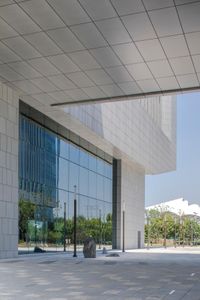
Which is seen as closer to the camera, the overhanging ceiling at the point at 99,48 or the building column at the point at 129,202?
the overhanging ceiling at the point at 99,48

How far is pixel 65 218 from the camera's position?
3859cm

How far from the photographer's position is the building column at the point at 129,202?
52.2 m

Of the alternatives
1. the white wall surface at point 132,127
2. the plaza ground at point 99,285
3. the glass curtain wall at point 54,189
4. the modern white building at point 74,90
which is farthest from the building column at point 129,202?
the plaza ground at point 99,285

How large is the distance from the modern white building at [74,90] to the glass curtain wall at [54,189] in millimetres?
77

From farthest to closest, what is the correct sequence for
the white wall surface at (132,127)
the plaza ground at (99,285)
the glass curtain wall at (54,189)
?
1. the white wall surface at (132,127)
2. the glass curtain wall at (54,189)
3. the plaza ground at (99,285)

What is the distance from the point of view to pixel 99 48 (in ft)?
71.8

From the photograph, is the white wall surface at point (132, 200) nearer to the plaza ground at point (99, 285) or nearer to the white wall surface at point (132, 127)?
the white wall surface at point (132, 127)

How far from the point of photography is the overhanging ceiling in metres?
18.2

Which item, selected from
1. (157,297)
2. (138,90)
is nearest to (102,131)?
(138,90)

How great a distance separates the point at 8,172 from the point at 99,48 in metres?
9.28

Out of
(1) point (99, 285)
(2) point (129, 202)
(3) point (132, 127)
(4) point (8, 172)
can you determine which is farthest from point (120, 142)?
(1) point (99, 285)

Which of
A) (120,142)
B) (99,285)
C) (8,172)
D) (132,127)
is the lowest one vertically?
(99,285)

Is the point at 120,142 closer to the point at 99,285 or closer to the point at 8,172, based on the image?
the point at 8,172

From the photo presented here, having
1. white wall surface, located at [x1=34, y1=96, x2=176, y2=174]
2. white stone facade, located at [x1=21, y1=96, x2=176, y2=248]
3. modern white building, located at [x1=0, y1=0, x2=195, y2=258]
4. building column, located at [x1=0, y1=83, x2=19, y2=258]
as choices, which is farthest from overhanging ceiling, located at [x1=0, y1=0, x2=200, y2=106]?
white wall surface, located at [x1=34, y1=96, x2=176, y2=174]
